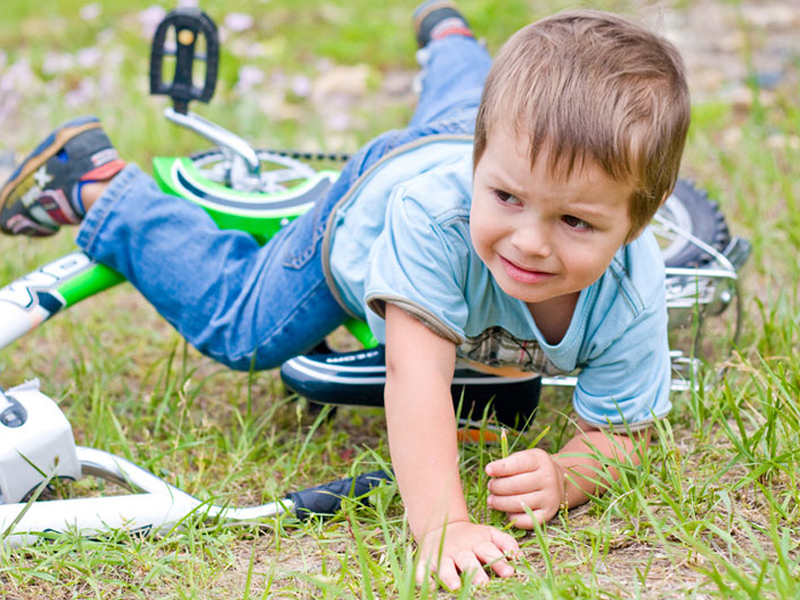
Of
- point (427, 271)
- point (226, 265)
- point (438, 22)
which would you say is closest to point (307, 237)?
point (226, 265)

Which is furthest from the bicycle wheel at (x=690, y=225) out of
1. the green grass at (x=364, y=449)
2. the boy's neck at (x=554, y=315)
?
the boy's neck at (x=554, y=315)

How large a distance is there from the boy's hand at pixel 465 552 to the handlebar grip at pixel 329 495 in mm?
208

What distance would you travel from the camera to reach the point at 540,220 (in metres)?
1.25

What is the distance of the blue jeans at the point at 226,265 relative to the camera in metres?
1.80

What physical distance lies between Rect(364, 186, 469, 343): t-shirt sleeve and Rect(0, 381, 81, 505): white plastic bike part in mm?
520

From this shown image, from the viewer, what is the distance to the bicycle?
150cm

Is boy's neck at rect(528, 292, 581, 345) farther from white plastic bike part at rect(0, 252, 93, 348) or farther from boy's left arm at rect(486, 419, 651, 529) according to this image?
white plastic bike part at rect(0, 252, 93, 348)

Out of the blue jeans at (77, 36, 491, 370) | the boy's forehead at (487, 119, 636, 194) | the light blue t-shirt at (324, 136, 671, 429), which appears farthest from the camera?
the blue jeans at (77, 36, 491, 370)

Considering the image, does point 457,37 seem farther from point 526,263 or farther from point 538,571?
point 538,571

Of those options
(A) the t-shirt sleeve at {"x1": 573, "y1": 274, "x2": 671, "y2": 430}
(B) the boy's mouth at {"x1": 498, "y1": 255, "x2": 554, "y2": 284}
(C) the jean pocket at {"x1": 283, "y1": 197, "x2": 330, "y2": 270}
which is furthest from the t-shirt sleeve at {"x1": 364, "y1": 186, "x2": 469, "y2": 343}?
(C) the jean pocket at {"x1": 283, "y1": 197, "x2": 330, "y2": 270}

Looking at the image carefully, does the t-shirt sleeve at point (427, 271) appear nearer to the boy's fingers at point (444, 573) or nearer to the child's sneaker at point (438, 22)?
the boy's fingers at point (444, 573)

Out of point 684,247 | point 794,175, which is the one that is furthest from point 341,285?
point 794,175

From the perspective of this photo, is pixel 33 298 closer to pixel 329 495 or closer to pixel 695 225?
pixel 329 495

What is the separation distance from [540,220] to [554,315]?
27 centimetres
